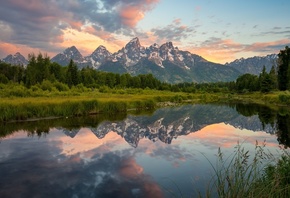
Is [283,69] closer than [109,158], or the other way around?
[109,158]

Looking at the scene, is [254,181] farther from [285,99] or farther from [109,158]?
[285,99]

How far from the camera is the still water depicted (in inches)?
509

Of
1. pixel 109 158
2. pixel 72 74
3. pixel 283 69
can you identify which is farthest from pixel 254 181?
pixel 72 74

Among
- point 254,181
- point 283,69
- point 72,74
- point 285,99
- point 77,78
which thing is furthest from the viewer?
point 77,78

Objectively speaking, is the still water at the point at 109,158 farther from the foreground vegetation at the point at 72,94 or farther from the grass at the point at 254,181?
the foreground vegetation at the point at 72,94

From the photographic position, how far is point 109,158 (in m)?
18.9

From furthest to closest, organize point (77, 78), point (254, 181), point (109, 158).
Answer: point (77, 78), point (109, 158), point (254, 181)

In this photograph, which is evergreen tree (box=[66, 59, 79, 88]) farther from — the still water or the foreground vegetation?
the still water

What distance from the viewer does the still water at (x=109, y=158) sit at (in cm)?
1293

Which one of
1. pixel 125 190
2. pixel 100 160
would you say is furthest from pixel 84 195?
pixel 100 160

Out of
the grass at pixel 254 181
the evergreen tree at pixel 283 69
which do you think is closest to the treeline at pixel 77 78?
the evergreen tree at pixel 283 69

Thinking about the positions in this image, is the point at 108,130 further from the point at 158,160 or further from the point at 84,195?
the point at 84,195

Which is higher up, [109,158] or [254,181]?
[254,181]

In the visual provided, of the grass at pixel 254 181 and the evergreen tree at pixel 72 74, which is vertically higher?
the evergreen tree at pixel 72 74
